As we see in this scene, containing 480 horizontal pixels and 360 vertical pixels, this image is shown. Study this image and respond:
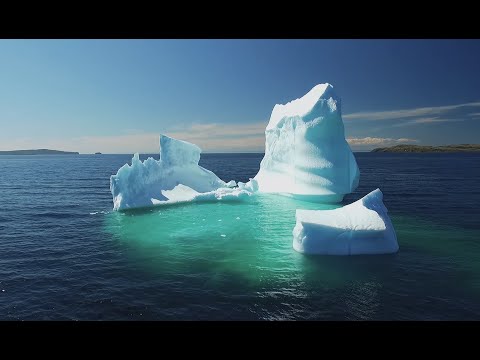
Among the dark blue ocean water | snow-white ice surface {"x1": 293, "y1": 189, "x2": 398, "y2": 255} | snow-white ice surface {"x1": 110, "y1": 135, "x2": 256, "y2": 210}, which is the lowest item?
the dark blue ocean water

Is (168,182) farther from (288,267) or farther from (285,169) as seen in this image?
(288,267)

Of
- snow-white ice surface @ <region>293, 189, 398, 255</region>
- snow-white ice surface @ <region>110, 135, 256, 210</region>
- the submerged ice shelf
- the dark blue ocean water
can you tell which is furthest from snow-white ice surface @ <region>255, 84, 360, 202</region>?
snow-white ice surface @ <region>293, 189, 398, 255</region>

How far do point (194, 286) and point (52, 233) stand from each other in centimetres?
1193

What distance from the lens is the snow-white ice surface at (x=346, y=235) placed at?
13.3 metres

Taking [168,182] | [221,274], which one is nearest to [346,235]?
[221,274]

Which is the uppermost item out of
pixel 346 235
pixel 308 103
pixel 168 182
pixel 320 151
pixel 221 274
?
pixel 308 103

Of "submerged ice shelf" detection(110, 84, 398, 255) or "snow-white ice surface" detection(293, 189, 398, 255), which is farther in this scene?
"submerged ice shelf" detection(110, 84, 398, 255)

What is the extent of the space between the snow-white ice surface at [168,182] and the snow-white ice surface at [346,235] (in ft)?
41.1

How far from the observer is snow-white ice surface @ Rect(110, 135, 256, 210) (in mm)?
23094

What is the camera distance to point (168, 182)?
87.5ft

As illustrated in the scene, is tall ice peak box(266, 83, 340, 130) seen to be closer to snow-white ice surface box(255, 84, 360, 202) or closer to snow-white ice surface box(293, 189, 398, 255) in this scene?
snow-white ice surface box(255, 84, 360, 202)

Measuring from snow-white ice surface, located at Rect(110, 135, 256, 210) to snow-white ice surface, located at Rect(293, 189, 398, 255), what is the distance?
12.5m

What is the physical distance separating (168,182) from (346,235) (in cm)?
1704
